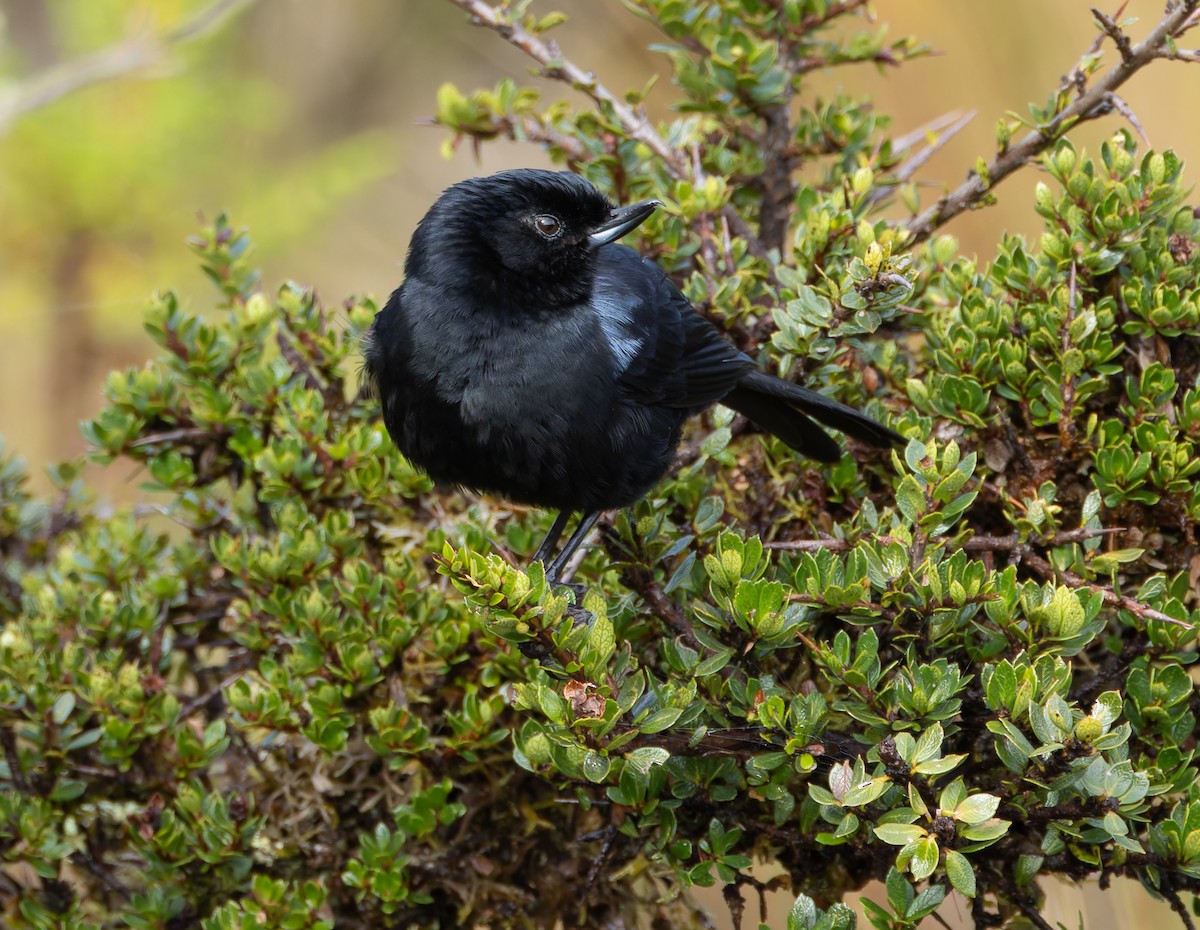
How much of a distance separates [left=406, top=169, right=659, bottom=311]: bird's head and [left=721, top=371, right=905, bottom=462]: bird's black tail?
45 centimetres

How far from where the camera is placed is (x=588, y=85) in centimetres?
275

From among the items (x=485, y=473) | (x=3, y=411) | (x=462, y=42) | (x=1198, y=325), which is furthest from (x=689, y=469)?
(x=3, y=411)

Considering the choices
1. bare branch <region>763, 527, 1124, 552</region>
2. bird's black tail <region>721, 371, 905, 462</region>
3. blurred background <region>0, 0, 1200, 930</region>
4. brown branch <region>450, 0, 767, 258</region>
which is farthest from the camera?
blurred background <region>0, 0, 1200, 930</region>

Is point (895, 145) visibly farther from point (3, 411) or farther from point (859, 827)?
point (3, 411)

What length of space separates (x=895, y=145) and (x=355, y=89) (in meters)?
5.66

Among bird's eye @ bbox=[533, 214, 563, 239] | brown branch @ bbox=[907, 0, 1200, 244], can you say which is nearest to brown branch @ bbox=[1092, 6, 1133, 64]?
brown branch @ bbox=[907, 0, 1200, 244]

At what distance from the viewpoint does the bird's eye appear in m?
2.57

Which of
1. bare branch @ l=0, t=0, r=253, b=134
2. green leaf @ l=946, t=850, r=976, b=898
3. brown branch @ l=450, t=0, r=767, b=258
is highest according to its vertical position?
brown branch @ l=450, t=0, r=767, b=258

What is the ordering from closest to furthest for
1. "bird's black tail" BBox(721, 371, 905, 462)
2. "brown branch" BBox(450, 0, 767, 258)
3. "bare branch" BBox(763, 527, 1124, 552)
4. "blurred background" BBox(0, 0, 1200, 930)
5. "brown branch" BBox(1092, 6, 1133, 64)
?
"bare branch" BBox(763, 527, 1124, 552) → "brown branch" BBox(1092, 6, 1133, 64) → "bird's black tail" BBox(721, 371, 905, 462) → "brown branch" BBox(450, 0, 767, 258) → "blurred background" BBox(0, 0, 1200, 930)

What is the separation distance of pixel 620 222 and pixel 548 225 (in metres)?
0.16

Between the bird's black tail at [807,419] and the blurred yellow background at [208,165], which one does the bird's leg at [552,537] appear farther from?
the blurred yellow background at [208,165]

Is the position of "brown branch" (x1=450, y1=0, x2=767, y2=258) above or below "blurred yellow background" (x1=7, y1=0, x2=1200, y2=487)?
above

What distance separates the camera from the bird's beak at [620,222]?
2.51 meters

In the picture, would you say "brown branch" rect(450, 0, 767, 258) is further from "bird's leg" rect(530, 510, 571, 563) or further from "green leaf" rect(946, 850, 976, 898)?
"green leaf" rect(946, 850, 976, 898)
